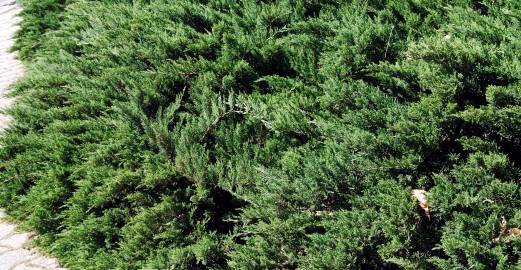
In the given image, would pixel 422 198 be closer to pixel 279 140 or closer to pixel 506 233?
pixel 506 233

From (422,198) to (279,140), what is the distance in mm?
1104

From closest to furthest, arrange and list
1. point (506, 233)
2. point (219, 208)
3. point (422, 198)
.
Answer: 1. point (506, 233)
2. point (422, 198)
3. point (219, 208)

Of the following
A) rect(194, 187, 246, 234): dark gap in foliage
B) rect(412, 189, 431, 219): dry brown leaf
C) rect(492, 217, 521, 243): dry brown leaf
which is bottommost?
rect(194, 187, 246, 234): dark gap in foliage

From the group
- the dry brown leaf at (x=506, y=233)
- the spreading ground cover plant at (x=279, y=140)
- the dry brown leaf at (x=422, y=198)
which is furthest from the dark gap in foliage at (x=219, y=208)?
the dry brown leaf at (x=506, y=233)

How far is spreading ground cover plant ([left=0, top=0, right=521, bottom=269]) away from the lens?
9.41ft

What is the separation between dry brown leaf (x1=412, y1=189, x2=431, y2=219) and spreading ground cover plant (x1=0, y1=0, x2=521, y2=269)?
5cm

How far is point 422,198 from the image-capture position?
9.76 ft

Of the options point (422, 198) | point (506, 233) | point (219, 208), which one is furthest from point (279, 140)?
point (506, 233)

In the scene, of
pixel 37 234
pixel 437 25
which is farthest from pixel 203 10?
pixel 37 234

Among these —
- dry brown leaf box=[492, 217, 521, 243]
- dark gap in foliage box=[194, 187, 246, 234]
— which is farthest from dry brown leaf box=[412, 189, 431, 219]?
dark gap in foliage box=[194, 187, 246, 234]

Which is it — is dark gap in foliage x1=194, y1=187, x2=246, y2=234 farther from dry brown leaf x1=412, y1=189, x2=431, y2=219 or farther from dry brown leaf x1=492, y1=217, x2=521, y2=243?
dry brown leaf x1=492, y1=217, x2=521, y2=243

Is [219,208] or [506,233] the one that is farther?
[219,208]

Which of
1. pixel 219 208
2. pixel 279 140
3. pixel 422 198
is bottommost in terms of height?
pixel 219 208

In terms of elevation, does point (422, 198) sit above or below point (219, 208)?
above
